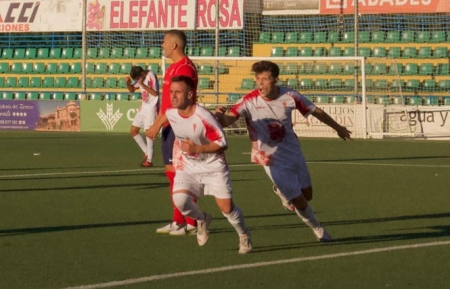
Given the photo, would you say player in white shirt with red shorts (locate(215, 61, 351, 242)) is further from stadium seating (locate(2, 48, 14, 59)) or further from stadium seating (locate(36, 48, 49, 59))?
stadium seating (locate(2, 48, 14, 59))

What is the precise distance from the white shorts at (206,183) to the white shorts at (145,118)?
995cm

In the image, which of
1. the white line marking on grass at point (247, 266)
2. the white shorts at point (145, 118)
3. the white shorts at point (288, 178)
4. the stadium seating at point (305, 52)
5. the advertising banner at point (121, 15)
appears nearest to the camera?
the white line marking on grass at point (247, 266)

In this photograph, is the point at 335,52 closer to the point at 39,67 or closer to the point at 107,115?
the point at 107,115

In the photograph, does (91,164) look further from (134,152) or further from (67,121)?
(67,121)

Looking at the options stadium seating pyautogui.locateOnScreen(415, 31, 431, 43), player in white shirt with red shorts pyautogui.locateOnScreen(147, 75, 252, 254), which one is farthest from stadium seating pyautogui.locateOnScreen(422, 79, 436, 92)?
player in white shirt with red shorts pyautogui.locateOnScreen(147, 75, 252, 254)

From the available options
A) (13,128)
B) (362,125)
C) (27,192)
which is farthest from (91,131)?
(27,192)

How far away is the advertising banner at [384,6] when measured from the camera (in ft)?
110

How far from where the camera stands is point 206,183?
893cm

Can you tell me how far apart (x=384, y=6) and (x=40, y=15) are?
43.3 ft

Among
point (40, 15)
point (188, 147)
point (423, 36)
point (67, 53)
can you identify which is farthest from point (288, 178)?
point (67, 53)

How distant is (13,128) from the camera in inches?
1420

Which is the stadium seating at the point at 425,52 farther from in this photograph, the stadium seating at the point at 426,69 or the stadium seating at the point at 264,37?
the stadium seating at the point at 264,37

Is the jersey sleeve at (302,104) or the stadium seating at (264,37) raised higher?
the stadium seating at (264,37)

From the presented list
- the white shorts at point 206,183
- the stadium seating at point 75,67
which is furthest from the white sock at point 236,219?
the stadium seating at point 75,67
